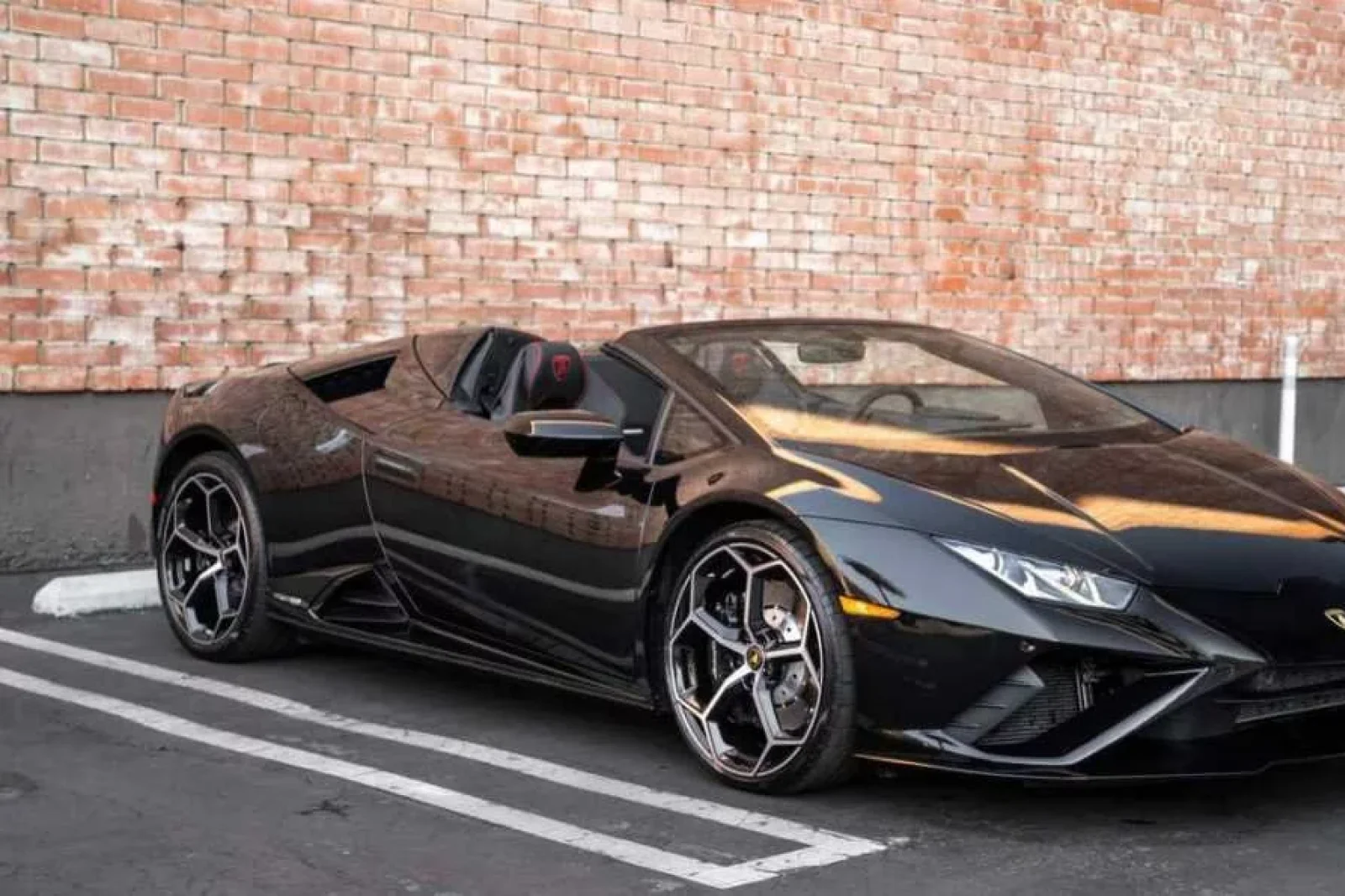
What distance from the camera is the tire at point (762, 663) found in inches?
200

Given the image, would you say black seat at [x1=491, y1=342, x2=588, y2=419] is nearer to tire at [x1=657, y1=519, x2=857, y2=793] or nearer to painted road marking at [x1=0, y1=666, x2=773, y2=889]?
tire at [x1=657, y1=519, x2=857, y2=793]

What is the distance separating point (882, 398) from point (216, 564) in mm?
2622

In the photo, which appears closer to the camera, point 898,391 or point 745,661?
point 745,661

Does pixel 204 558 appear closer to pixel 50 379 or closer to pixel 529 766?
pixel 529 766

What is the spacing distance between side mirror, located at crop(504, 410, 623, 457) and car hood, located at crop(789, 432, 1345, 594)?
0.60 meters

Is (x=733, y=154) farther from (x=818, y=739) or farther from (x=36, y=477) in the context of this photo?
(x=818, y=739)

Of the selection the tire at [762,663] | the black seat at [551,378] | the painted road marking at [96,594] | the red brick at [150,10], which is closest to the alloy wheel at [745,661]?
the tire at [762,663]

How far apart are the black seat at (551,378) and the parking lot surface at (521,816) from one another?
38.1 inches

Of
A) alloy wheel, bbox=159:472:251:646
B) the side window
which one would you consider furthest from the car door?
alloy wheel, bbox=159:472:251:646

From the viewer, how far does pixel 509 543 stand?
602 cm

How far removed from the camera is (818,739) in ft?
16.8

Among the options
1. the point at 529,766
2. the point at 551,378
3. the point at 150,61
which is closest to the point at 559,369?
the point at 551,378

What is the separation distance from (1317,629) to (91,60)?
6.49 m

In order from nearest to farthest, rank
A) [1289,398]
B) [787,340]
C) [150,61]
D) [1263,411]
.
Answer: [787,340]
[150,61]
[1289,398]
[1263,411]
